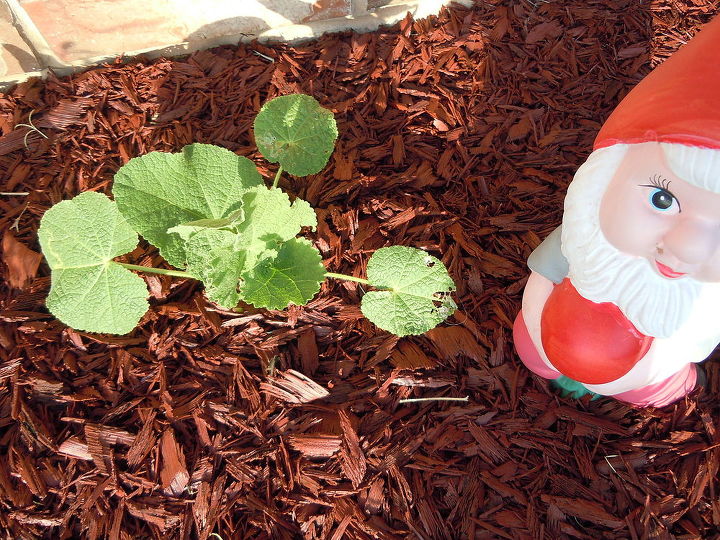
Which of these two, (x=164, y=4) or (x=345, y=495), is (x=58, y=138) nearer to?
(x=164, y=4)

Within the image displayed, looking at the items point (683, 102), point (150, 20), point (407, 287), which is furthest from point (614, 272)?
point (150, 20)

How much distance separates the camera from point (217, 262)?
121cm

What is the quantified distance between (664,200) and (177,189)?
977mm

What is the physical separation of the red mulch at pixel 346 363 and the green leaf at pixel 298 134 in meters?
0.17

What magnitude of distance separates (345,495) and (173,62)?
1.35 metres

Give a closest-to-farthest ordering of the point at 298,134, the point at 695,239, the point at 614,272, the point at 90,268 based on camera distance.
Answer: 1. the point at 695,239
2. the point at 614,272
3. the point at 90,268
4. the point at 298,134

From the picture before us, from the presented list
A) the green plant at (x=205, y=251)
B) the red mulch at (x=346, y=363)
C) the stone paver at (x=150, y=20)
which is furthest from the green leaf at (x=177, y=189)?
the stone paver at (x=150, y=20)

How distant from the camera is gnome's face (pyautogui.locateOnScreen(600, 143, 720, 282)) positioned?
81 cm

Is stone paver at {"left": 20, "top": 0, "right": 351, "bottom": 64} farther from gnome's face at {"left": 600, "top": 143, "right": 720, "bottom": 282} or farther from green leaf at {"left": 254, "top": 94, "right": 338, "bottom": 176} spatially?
gnome's face at {"left": 600, "top": 143, "right": 720, "bottom": 282}

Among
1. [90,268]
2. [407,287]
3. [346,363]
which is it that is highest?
[90,268]

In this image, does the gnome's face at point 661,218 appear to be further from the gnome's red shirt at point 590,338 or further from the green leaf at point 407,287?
the green leaf at point 407,287

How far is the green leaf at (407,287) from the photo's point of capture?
134cm

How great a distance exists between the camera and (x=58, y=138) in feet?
5.39

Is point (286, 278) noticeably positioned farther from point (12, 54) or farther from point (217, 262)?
point (12, 54)
